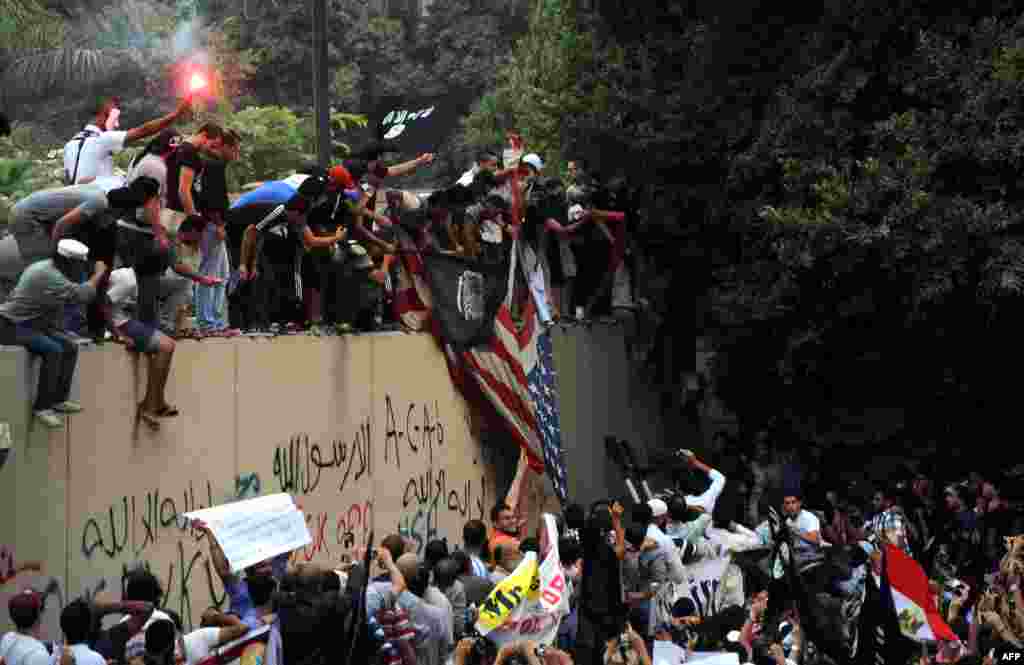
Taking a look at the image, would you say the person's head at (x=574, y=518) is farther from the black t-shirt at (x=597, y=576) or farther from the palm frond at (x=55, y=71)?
the palm frond at (x=55, y=71)

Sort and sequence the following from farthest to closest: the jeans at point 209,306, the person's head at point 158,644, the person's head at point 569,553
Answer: the jeans at point 209,306, the person's head at point 569,553, the person's head at point 158,644

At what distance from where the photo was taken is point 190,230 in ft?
41.9

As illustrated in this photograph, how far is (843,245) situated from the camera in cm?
1805

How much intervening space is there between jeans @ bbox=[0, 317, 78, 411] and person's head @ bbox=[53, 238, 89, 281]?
35cm

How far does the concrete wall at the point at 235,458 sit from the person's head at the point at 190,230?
69 cm

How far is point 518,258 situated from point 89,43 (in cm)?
2432

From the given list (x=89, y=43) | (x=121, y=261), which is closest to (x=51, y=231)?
(x=121, y=261)

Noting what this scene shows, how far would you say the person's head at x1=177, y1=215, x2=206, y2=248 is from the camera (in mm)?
12734

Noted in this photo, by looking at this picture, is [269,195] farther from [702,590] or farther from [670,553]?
[702,590]

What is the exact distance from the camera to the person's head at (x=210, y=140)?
42.7 feet

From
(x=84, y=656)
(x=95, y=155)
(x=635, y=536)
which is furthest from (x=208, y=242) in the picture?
(x=84, y=656)

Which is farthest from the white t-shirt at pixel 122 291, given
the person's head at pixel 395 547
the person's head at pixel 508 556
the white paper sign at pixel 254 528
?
the person's head at pixel 508 556

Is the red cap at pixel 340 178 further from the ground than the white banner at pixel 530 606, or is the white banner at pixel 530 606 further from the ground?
the red cap at pixel 340 178

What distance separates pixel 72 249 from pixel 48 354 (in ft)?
2.07
